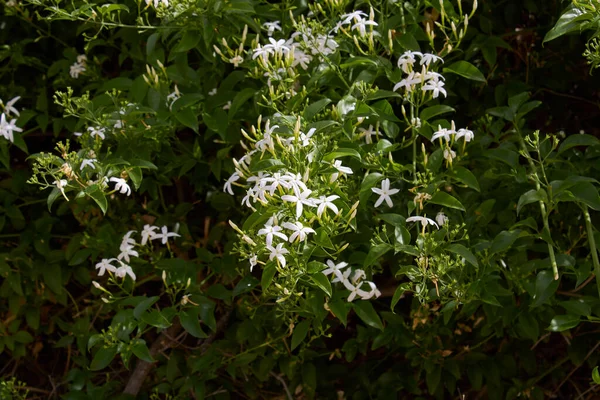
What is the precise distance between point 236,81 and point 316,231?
0.57m

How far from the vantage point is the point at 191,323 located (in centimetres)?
165

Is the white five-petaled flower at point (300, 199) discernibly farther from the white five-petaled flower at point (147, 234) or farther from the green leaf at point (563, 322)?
the white five-petaled flower at point (147, 234)

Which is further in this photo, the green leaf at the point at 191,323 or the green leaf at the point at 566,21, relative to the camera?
the green leaf at the point at 191,323

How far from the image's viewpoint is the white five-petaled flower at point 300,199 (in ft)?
4.01

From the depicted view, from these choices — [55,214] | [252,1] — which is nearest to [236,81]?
[252,1]

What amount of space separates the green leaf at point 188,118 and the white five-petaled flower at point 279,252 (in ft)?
1.51

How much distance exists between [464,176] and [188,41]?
0.59 m

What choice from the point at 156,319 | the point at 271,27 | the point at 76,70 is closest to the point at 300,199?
the point at 156,319

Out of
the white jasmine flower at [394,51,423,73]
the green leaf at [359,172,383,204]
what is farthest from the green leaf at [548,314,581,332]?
the white jasmine flower at [394,51,423,73]

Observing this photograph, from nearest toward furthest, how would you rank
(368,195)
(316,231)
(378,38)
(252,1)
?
(316,231), (368,195), (378,38), (252,1)

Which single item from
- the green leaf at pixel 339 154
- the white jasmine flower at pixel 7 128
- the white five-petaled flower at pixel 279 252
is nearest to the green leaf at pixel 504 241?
the green leaf at pixel 339 154

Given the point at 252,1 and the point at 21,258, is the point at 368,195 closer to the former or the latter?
the point at 252,1

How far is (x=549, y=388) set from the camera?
2170mm

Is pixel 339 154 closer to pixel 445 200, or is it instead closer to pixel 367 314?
pixel 445 200
